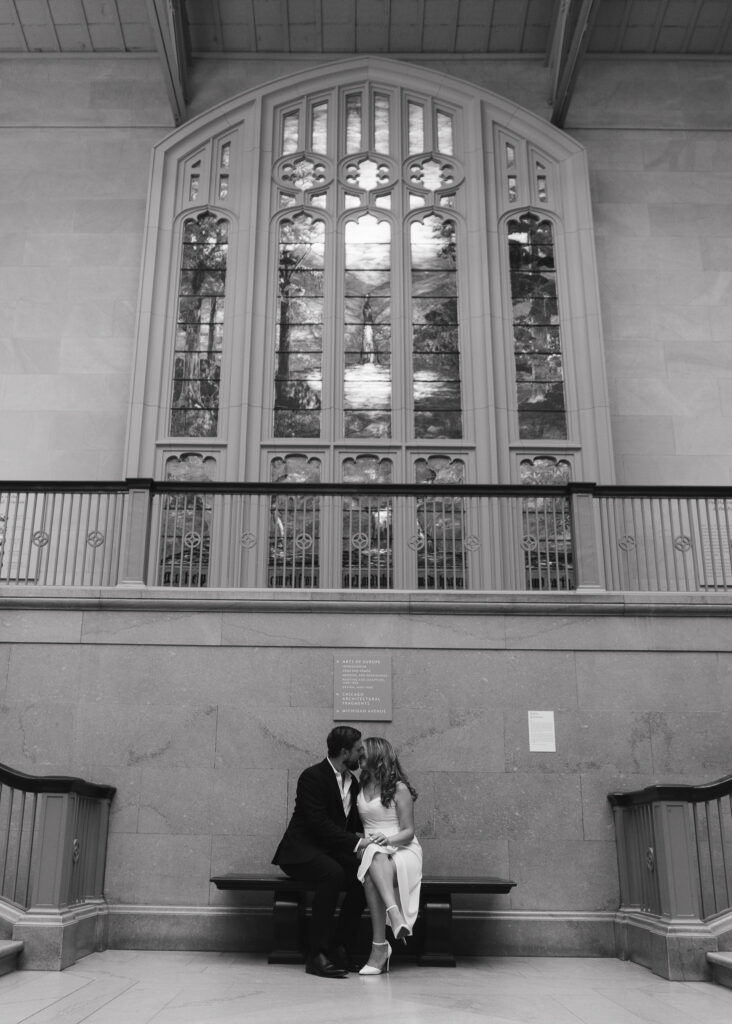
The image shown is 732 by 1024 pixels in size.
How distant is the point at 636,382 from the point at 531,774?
807 centimetres

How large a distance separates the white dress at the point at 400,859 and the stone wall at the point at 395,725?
1.17 m

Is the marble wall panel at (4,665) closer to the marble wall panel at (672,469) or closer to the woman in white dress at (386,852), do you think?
the woman in white dress at (386,852)

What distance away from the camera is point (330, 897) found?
7184mm

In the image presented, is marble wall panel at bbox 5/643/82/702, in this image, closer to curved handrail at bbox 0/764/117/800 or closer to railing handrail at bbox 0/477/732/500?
curved handrail at bbox 0/764/117/800

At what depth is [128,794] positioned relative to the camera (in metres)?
8.80

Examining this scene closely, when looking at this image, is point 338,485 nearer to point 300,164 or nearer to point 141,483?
point 141,483

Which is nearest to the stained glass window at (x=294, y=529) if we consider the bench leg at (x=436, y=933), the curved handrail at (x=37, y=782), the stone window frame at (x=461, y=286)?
the stone window frame at (x=461, y=286)

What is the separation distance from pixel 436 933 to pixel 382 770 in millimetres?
1381

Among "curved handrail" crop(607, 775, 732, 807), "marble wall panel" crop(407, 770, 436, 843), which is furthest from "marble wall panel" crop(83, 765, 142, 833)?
"curved handrail" crop(607, 775, 732, 807)

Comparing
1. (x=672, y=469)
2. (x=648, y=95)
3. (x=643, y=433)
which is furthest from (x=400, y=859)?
(x=648, y=95)

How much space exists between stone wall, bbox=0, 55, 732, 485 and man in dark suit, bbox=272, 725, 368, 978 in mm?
8070

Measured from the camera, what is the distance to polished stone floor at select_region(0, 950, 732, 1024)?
5566mm

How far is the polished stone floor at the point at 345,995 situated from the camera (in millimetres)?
5566

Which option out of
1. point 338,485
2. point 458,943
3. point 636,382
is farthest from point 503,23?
point 458,943
